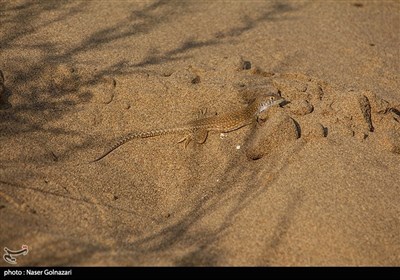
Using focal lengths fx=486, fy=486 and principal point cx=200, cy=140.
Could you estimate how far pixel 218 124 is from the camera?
466 cm

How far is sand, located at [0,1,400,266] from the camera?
3.31m

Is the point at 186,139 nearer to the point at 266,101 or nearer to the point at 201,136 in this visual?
the point at 201,136

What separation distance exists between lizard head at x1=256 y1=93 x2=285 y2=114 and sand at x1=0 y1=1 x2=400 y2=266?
0.09m

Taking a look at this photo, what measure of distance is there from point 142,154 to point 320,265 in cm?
197

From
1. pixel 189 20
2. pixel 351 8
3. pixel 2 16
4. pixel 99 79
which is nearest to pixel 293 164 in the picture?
pixel 99 79

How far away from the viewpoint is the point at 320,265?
10.5ft

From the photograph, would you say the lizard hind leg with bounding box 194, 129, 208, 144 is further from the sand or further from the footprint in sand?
the footprint in sand

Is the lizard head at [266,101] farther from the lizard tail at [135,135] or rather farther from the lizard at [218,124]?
the lizard tail at [135,135]
